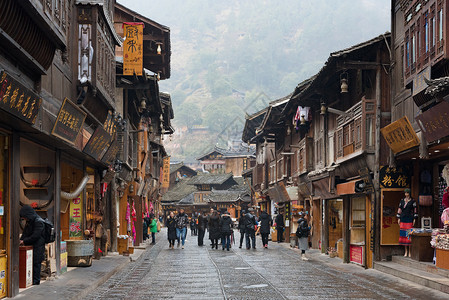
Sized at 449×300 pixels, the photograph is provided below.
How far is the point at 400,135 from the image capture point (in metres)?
18.8

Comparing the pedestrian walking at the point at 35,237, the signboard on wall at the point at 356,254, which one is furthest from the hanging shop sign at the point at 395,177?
the pedestrian walking at the point at 35,237

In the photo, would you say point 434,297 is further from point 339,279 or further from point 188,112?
point 188,112

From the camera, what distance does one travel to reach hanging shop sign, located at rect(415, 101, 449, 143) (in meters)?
14.5

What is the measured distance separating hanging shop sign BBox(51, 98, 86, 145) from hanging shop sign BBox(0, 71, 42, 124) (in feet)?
7.29

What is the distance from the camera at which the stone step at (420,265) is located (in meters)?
16.2

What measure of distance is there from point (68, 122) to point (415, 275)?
29.6 ft

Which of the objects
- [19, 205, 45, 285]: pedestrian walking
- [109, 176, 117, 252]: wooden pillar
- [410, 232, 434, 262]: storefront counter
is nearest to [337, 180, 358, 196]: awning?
[410, 232, 434, 262]: storefront counter

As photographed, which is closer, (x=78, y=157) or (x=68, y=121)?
(x=68, y=121)

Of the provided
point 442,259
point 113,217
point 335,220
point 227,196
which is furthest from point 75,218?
point 227,196

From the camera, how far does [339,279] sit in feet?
58.5

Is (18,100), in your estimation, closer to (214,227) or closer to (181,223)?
(181,223)

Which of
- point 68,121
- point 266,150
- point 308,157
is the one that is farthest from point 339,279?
point 266,150

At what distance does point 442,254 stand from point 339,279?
2870 millimetres

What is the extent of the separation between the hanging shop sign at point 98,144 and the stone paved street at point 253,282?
359 centimetres
